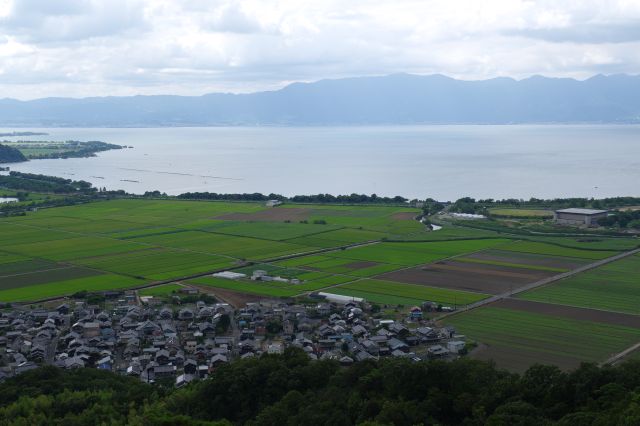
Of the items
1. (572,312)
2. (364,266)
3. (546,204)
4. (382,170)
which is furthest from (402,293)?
(382,170)

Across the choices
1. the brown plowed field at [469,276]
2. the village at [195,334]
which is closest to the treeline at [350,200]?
the brown plowed field at [469,276]

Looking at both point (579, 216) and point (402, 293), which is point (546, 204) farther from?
point (402, 293)

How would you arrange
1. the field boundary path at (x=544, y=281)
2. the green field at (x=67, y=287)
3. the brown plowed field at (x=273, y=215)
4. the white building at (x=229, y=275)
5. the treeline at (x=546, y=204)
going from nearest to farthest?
the field boundary path at (x=544, y=281) < the green field at (x=67, y=287) < the white building at (x=229, y=275) < the brown plowed field at (x=273, y=215) < the treeline at (x=546, y=204)

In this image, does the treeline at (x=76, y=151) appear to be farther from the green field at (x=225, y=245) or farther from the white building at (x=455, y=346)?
the white building at (x=455, y=346)

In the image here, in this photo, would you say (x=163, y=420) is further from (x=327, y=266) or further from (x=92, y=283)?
(x=327, y=266)

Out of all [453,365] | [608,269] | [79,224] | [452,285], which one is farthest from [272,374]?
[79,224]

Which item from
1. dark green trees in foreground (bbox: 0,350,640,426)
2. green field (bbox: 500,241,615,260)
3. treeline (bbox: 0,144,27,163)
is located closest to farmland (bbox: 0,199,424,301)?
green field (bbox: 500,241,615,260)

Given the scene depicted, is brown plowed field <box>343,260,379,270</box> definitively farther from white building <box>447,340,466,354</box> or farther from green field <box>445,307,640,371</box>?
white building <box>447,340,466,354</box>
